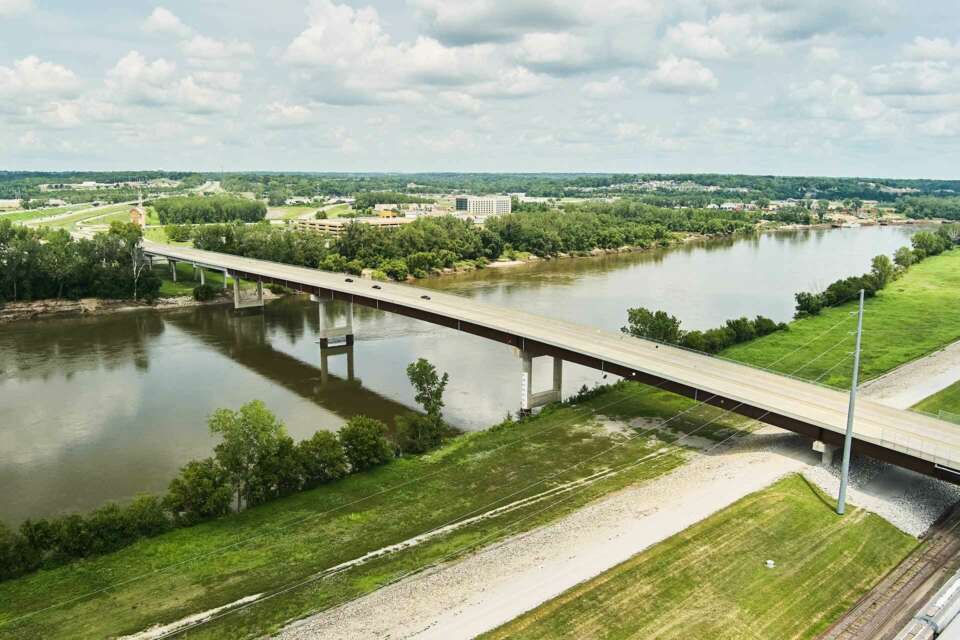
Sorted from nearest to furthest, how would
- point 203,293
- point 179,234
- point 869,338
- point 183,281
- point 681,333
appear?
point 681,333, point 869,338, point 203,293, point 183,281, point 179,234

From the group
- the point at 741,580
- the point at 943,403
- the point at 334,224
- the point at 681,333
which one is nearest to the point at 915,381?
the point at 943,403

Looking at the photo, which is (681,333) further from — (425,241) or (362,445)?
(425,241)

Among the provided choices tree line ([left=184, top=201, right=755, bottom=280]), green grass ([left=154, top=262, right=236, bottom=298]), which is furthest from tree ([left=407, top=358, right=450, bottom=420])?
tree line ([left=184, top=201, right=755, bottom=280])

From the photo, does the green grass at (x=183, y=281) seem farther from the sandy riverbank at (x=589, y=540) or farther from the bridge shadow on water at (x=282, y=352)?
the sandy riverbank at (x=589, y=540)

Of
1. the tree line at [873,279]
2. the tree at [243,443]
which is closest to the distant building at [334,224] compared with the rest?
the tree line at [873,279]

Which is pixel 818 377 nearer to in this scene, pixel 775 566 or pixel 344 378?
pixel 775 566

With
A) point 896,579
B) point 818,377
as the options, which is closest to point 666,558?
point 896,579

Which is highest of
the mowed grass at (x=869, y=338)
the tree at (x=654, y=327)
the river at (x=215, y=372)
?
the tree at (x=654, y=327)

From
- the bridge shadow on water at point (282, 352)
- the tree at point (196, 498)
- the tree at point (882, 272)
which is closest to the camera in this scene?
the tree at point (196, 498)
